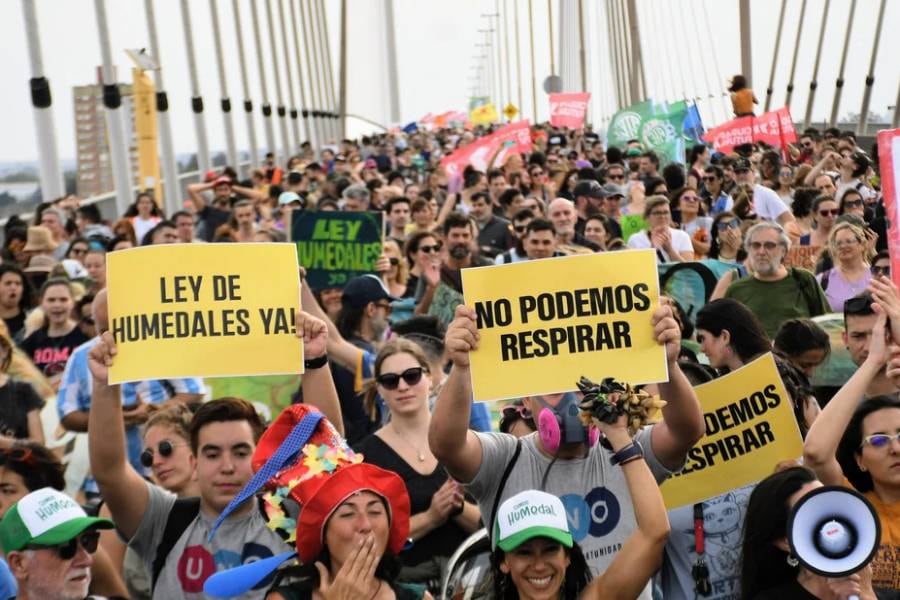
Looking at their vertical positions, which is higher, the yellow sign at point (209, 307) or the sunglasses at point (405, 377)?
the yellow sign at point (209, 307)

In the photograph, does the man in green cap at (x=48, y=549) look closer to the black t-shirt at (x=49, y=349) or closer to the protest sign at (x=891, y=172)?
the protest sign at (x=891, y=172)

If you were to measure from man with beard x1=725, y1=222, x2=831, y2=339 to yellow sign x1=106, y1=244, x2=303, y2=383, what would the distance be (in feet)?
11.3

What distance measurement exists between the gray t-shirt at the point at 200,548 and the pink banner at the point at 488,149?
50.7 ft

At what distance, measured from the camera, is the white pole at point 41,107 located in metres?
20.4

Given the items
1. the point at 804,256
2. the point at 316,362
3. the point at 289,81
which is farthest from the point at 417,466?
the point at 289,81

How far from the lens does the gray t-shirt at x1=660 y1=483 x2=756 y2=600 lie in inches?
194

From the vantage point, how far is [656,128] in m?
21.4

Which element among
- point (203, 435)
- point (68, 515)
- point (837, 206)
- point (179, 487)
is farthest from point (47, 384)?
point (837, 206)

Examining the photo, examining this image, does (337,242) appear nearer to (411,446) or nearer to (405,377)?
(405,377)

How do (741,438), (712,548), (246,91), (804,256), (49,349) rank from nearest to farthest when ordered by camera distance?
(712,548)
(741,438)
(49,349)
(804,256)
(246,91)

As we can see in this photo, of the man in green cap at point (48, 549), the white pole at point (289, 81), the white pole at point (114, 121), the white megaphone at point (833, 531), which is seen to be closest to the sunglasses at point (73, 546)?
the man in green cap at point (48, 549)

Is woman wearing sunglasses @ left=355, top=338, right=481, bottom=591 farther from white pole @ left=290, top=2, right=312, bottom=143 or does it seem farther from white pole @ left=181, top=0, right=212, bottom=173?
white pole @ left=290, top=2, right=312, bottom=143

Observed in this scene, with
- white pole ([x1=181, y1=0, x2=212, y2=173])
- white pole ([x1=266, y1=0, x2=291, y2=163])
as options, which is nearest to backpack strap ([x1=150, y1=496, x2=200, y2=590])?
white pole ([x1=181, y1=0, x2=212, y2=173])

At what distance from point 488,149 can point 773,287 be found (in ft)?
42.3
